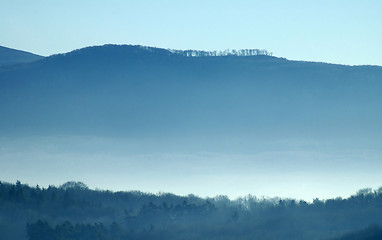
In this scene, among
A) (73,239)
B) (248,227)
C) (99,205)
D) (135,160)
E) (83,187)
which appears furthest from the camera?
(135,160)

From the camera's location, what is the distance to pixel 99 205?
287 ft

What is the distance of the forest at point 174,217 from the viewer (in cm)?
6506

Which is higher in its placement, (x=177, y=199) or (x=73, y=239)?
(x=177, y=199)

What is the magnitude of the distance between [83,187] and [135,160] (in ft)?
232

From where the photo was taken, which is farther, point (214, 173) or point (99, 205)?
point (214, 173)

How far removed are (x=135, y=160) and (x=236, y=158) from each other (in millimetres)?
19211

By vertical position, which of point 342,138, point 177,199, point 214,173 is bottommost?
point 177,199

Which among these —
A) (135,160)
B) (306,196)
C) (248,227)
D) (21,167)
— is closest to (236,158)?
(135,160)

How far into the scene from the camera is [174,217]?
3130 inches

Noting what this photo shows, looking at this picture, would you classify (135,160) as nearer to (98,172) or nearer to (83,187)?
(98,172)

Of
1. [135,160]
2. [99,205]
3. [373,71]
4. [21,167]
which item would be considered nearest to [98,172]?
[21,167]

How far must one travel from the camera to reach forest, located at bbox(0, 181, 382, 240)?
213 ft

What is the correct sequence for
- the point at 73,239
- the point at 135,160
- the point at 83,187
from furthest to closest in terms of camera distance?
the point at 135,160 < the point at 83,187 < the point at 73,239

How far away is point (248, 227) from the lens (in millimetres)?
70625
